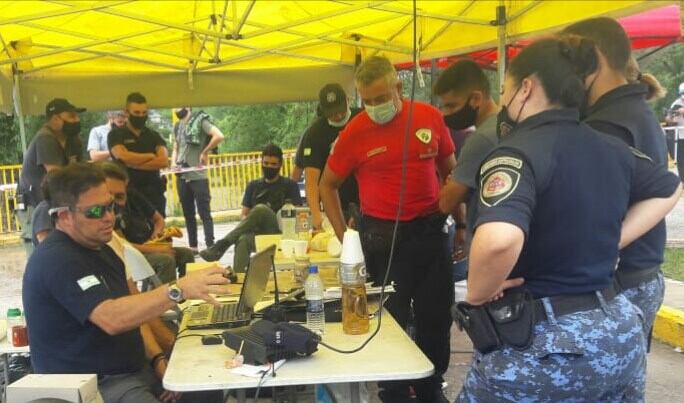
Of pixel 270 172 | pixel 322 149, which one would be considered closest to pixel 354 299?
pixel 322 149

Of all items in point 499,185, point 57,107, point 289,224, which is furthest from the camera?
point 57,107

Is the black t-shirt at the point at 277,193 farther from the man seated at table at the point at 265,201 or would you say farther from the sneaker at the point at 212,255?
the sneaker at the point at 212,255

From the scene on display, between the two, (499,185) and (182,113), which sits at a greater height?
(182,113)

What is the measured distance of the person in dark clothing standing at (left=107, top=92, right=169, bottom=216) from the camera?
595cm

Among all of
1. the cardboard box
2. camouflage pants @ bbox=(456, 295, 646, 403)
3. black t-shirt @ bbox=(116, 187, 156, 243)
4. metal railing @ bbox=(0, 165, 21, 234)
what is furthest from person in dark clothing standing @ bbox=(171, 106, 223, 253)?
camouflage pants @ bbox=(456, 295, 646, 403)

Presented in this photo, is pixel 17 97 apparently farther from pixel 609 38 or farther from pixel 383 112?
pixel 609 38

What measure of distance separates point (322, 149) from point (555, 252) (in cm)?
321

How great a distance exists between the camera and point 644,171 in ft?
Answer: 6.49

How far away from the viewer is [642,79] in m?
2.34

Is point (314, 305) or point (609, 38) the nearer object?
point (609, 38)

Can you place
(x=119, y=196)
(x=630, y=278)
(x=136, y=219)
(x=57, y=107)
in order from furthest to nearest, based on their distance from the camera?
(x=57, y=107) → (x=136, y=219) → (x=119, y=196) → (x=630, y=278)

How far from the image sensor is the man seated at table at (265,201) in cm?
623

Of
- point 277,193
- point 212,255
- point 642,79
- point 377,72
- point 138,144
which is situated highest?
point 377,72

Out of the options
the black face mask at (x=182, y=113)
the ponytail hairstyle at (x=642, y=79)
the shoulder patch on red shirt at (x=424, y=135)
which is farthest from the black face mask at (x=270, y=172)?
the ponytail hairstyle at (x=642, y=79)
